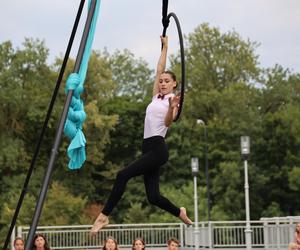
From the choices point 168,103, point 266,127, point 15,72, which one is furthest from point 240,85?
point 168,103

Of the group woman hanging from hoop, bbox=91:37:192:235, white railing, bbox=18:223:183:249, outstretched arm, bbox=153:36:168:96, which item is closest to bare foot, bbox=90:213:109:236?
woman hanging from hoop, bbox=91:37:192:235

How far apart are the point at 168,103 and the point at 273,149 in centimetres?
3936

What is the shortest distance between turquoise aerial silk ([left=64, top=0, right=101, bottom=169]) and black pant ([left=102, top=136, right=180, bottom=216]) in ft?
2.13

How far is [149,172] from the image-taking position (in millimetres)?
6621

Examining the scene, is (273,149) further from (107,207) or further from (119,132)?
(107,207)

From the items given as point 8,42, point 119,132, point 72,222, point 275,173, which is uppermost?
point 8,42

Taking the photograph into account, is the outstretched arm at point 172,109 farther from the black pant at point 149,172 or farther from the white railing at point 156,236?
the white railing at point 156,236

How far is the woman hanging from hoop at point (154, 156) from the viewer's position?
6426 mm

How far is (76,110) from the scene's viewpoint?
553 centimetres

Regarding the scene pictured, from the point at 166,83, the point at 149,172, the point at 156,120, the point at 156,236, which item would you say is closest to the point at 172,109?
the point at 156,120

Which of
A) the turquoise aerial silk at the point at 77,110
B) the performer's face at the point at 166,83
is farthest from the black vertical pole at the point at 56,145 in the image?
the performer's face at the point at 166,83

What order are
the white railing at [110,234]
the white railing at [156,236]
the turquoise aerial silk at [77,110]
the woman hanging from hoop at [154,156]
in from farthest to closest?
the white railing at [110,234], the white railing at [156,236], the woman hanging from hoop at [154,156], the turquoise aerial silk at [77,110]

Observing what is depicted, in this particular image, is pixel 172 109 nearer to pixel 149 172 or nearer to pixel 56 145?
pixel 149 172

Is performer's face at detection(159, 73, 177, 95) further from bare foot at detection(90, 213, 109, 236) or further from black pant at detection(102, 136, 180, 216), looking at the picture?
bare foot at detection(90, 213, 109, 236)
